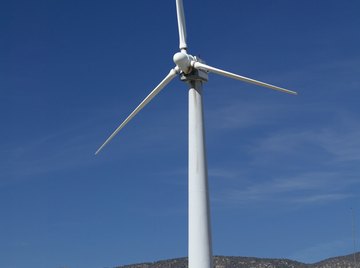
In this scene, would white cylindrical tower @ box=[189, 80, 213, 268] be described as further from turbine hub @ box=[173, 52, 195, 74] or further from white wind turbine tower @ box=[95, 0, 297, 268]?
turbine hub @ box=[173, 52, 195, 74]

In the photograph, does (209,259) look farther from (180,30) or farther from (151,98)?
(180,30)

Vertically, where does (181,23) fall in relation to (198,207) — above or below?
above

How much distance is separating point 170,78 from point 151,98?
10.7 ft

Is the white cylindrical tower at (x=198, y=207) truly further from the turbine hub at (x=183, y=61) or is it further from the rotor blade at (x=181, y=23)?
the rotor blade at (x=181, y=23)

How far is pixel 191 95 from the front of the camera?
54.7m

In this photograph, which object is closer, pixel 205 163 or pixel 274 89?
pixel 205 163

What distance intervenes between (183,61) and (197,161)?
779cm

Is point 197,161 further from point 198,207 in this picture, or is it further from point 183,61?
point 183,61

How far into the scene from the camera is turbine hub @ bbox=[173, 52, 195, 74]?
55.0 meters

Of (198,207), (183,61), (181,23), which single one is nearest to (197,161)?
(198,207)

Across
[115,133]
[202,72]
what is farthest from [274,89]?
[115,133]

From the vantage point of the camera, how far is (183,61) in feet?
180

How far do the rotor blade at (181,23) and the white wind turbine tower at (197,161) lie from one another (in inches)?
48.3

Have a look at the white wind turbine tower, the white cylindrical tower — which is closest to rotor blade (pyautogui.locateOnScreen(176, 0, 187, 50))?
the white wind turbine tower
